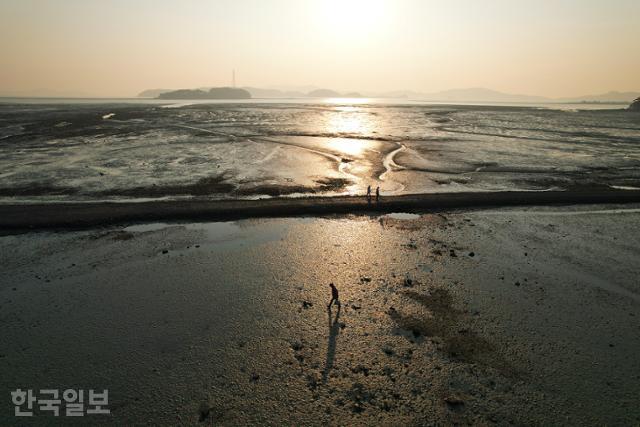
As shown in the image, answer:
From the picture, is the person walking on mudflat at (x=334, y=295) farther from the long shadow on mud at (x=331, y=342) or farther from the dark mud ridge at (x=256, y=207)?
the dark mud ridge at (x=256, y=207)

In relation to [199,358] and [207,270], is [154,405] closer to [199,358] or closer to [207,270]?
[199,358]

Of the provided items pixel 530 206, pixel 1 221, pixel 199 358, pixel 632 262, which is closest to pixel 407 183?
pixel 530 206

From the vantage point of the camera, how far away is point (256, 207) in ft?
50.7

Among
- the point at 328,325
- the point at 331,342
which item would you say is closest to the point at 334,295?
the point at 328,325

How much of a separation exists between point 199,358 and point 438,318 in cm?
540

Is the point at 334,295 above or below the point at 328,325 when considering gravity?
above

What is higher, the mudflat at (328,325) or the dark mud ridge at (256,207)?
the dark mud ridge at (256,207)

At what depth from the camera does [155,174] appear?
21719 mm

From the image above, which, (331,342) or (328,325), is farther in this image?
(328,325)

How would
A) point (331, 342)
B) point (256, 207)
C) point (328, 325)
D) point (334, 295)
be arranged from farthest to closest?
point (256, 207), point (334, 295), point (328, 325), point (331, 342)

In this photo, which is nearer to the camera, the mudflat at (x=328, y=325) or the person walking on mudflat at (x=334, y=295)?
the mudflat at (x=328, y=325)

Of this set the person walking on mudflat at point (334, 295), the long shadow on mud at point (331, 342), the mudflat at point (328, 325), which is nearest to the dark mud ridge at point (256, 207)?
the mudflat at point (328, 325)

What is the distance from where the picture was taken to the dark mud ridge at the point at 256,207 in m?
13.9

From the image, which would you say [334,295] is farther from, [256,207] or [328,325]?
[256,207]
